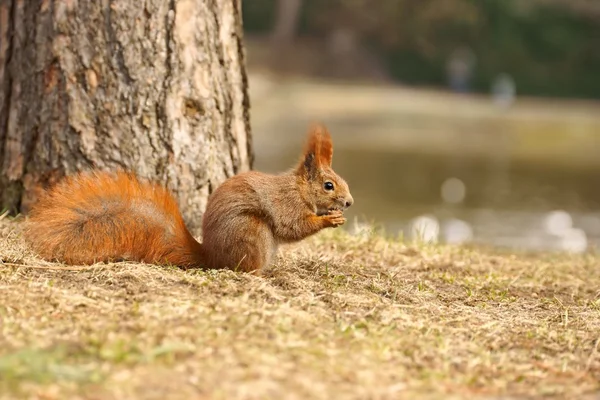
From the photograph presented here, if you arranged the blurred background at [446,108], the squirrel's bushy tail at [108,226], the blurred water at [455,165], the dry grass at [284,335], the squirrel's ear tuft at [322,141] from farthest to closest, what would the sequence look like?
the blurred background at [446,108] → the blurred water at [455,165] → the squirrel's ear tuft at [322,141] → the squirrel's bushy tail at [108,226] → the dry grass at [284,335]

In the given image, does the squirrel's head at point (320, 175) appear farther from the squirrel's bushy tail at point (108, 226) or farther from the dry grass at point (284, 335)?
the squirrel's bushy tail at point (108, 226)

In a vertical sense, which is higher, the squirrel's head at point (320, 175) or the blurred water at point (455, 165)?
the squirrel's head at point (320, 175)

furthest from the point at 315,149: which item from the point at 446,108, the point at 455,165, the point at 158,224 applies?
the point at 446,108

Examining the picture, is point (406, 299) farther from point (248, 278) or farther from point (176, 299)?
point (176, 299)

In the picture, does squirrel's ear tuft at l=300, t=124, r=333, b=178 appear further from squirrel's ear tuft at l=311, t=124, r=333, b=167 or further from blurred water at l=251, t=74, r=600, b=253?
blurred water at l=251, t=74, r=600, b=253

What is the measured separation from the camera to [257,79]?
24781 millimetres

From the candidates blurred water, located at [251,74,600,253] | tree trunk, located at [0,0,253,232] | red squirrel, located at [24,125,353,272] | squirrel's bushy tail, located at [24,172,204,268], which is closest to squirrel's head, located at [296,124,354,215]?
red squirrel, located at [24,125,353,272]

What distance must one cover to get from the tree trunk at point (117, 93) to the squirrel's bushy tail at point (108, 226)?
62 centimetres

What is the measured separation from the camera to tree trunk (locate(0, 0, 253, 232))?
156 inches

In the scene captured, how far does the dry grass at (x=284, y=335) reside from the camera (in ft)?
7.13

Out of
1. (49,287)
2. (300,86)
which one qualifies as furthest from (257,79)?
(49,287)

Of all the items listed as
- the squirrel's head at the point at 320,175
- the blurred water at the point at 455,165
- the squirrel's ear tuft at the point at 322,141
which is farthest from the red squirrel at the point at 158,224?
the blurred water at the point at 455,165

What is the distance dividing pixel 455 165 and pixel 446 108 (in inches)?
306

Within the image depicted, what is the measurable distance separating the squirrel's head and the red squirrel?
0.12m
